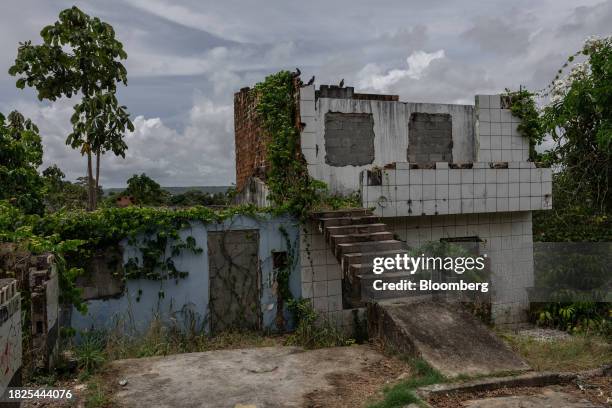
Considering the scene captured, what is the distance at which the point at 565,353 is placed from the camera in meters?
7.15

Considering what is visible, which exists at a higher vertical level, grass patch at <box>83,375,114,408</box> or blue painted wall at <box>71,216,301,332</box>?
blue painted wall at <box>71,216,301,332</box>

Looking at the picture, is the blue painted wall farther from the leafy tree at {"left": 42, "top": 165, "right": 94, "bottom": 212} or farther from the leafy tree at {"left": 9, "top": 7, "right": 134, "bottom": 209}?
the leafy tree at {"left": 42, "top": 165, "right": 94, "bottom": 212}

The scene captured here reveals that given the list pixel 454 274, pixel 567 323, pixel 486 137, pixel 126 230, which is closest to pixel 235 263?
pixel 126 230

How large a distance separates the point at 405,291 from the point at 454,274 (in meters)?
1.52

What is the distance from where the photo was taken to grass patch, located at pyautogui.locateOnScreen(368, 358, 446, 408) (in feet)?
17.6

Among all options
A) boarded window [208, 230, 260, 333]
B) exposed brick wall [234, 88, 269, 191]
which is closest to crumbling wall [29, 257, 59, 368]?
boarded window [208, 230, 260, 333]

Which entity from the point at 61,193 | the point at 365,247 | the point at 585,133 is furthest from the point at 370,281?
the point at 61,193

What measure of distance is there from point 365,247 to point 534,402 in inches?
123

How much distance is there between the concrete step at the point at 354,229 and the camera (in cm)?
803

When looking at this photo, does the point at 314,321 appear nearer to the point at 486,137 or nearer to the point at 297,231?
the point at 297,231

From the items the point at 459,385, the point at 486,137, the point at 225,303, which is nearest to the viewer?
the point at 459,385

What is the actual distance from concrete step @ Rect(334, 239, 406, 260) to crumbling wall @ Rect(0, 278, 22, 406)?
4.38 metres

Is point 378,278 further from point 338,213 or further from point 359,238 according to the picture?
point 338,213

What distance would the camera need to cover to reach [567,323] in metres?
9.81
